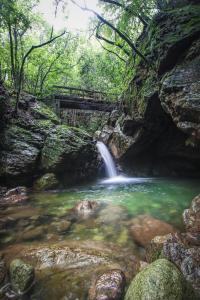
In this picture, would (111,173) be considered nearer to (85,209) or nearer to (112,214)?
(85,209)

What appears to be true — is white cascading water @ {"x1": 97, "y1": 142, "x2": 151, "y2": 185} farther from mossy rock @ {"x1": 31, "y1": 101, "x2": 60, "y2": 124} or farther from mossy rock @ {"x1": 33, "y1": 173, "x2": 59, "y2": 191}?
mossy rock @ {"x1": 31, "y1": 101, "x2": 60, "y2": 124}

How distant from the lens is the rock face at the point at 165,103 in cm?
756

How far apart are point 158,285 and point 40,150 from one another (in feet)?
30.1

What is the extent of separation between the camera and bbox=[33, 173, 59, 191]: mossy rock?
10258mm

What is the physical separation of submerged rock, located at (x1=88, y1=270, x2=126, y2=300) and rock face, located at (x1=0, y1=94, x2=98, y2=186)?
731 cm

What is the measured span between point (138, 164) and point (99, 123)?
10179 millimetres

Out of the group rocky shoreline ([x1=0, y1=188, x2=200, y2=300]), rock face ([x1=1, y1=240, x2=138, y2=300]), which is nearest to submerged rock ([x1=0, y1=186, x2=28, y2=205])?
rocky shoreline ([x1=0, y1=188, x2=200, y2=300])

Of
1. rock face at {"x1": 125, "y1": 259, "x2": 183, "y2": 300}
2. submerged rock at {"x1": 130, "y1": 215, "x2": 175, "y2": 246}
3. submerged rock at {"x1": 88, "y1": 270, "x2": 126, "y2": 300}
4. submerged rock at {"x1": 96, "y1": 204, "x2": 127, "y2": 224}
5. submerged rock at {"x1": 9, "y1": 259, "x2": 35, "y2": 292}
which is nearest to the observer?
rock face at {"x1": 125, "y1": 259, "x2": 183, "y2": 300}

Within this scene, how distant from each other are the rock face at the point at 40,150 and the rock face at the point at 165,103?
2657 millimetres

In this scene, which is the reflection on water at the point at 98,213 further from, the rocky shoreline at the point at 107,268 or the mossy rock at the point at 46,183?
the mossy rock at the point at 46,183

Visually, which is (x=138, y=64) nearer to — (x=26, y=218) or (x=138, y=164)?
(x=138, y=164)

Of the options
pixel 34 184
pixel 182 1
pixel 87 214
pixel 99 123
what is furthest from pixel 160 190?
pixel 99 123

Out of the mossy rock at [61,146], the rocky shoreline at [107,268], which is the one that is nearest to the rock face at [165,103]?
the mossy rock at [61,146]

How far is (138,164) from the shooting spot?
14.6 m
